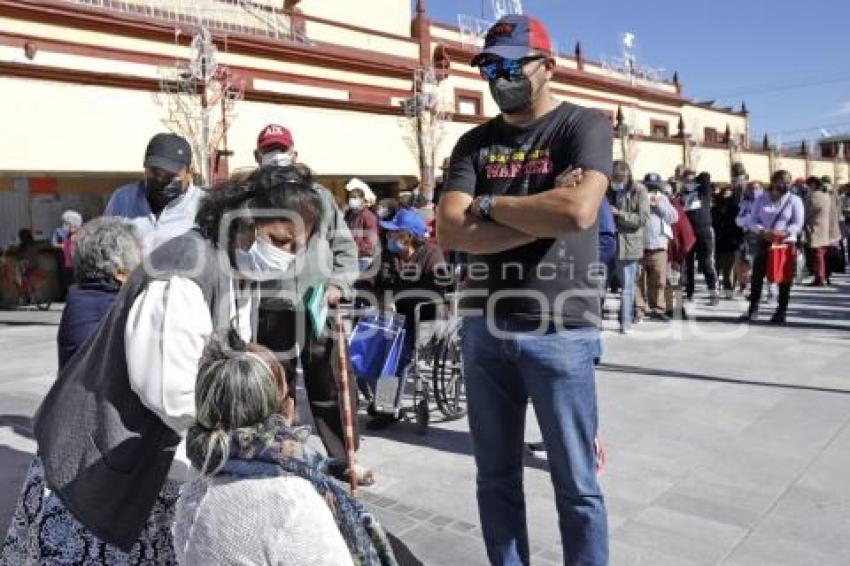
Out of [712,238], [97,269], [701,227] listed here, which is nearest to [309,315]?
[97,269]

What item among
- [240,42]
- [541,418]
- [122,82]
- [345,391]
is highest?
[240,42]

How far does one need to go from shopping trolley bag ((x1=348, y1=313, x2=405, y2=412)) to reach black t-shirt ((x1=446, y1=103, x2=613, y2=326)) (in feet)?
7.99

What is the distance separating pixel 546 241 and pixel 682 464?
94.5 inches

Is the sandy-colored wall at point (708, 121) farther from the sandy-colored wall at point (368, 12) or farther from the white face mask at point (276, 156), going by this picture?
the white face mask at point (276, 156)

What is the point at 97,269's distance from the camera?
2.90 metres

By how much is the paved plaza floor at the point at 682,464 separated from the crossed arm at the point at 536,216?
4.82 feet

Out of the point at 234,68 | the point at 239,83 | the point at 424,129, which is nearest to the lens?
the point at 239,83

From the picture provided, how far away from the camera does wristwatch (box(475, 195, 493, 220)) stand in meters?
2.58

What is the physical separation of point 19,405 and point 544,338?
206 inches

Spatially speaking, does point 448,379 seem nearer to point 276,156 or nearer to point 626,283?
point 276,156

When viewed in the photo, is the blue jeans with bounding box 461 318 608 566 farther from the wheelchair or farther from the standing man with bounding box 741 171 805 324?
the standing man with bounding box 741 171 805 324

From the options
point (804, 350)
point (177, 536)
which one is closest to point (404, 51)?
point (804, 350)

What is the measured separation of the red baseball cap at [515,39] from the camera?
259 cm

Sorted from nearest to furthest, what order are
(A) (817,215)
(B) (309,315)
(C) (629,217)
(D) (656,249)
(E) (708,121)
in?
(B) (309,315), (C) (629,217), (D) (656,249), (A) (817,215), (E) (708,121)
